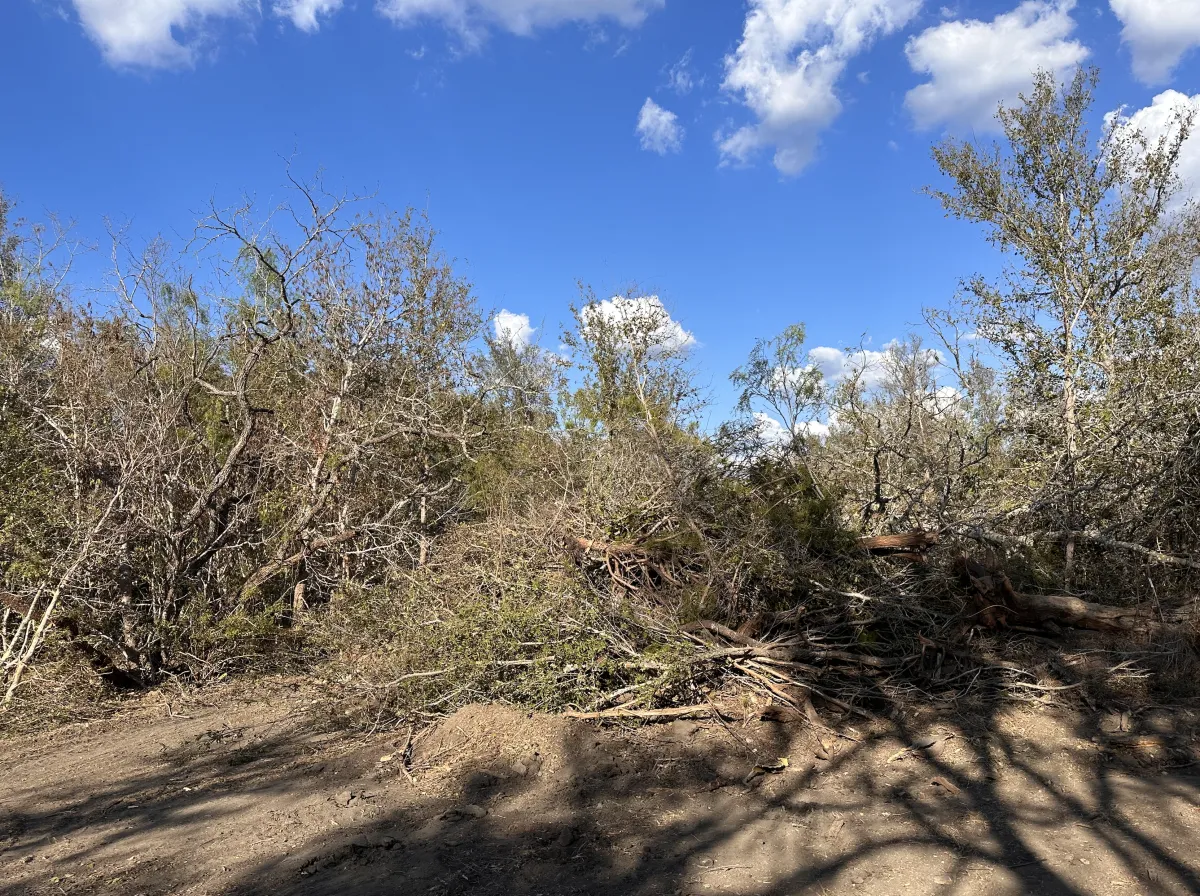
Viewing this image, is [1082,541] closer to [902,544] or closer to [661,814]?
[902,544]

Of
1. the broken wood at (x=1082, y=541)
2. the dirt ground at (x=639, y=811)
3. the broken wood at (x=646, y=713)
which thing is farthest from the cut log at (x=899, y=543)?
the broken wood at (x=646, y=713)

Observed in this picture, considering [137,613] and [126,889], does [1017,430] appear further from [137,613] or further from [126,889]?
[137,613]

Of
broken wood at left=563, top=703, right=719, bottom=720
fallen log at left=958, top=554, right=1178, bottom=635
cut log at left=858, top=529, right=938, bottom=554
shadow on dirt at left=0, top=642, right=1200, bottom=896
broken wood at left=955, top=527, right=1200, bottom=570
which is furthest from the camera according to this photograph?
broken wood at left=955, top=527, right=1200, bottom=570

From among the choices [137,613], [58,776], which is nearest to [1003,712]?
[58,776]

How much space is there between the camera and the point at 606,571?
6.32m

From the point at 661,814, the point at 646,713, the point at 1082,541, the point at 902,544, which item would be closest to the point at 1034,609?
the point at 902,544

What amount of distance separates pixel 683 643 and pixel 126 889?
10.5ft

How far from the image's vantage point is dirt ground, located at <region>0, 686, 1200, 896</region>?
3.50 meters

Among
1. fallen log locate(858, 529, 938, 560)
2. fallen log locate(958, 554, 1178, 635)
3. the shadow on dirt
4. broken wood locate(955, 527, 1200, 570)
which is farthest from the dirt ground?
broken wood locate(955, 527, 1200, 570)

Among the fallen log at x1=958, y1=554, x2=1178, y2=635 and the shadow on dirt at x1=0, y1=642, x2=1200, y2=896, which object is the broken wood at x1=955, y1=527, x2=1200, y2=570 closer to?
the fallen log at x1=958, y1=554, x2=1178, y2=635

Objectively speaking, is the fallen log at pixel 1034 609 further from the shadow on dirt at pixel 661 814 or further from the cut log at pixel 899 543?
the shadow on dirt at pixel 661 814

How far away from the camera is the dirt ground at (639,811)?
3.50 metres

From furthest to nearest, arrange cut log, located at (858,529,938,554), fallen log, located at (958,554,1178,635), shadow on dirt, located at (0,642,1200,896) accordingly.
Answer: cut log, located at (858,529,938,554) < fallen log, located at (958,554,1178,635) < shadow on dirt, located at (0,642,1200,896)

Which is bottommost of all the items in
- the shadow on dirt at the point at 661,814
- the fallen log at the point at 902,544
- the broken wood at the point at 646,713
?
the shadow on dirt at the point at 661,814
